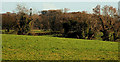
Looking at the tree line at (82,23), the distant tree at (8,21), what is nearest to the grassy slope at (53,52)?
the tree line at (82,23)

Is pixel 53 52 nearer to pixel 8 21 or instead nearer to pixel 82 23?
pixel 82 23

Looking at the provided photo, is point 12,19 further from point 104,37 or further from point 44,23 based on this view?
point 104,37

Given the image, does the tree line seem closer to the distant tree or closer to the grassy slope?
the distant tree

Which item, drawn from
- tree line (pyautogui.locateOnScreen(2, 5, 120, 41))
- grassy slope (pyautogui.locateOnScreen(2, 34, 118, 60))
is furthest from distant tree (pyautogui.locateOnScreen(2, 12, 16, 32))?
grassy slope (pyautogui.locateOnScreen(2, 34, 118, 60))

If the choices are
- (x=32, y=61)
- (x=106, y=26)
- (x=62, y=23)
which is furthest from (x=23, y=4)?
(x=32, y=61)

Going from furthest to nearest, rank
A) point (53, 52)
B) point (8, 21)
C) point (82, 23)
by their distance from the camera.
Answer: point (8, 21), point (82, 23), point (53, 52)

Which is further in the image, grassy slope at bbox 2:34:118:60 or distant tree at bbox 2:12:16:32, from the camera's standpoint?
distant tree at bbox 2:12:16:32

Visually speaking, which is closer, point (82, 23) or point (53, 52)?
point (53, 52)

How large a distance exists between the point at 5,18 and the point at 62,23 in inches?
384

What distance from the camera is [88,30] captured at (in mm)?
23250

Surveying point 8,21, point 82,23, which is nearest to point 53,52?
point 82,23

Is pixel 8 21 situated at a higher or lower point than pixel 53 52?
higher

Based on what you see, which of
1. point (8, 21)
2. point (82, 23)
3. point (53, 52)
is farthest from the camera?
point (8, 21)

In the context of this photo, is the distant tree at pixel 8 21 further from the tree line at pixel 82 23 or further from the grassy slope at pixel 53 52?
the grassy slope at pixel 53 52
